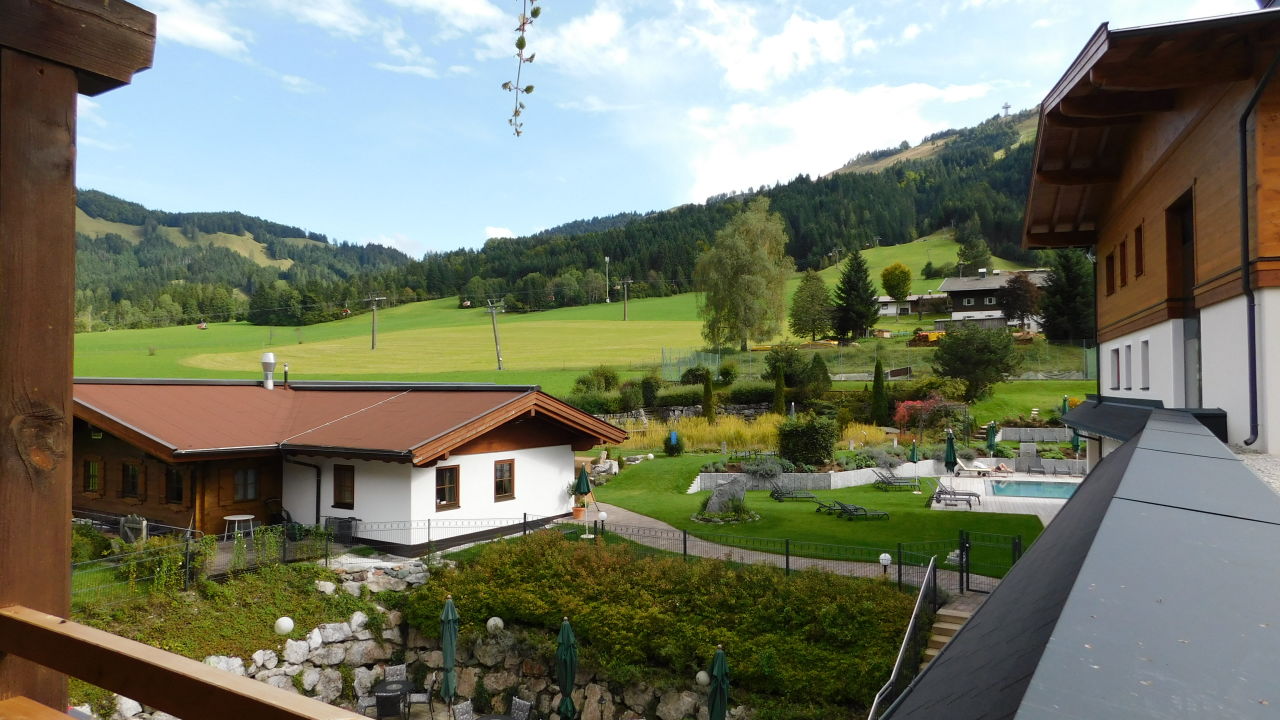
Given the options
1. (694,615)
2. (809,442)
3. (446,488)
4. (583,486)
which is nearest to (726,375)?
(809,442)

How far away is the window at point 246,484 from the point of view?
763 inches

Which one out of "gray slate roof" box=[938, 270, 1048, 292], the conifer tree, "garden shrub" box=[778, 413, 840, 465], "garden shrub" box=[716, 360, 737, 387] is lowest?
"garden shrub" box=[778, 413, 840, 465]

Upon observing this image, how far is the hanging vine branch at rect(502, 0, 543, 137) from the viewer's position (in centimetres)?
466

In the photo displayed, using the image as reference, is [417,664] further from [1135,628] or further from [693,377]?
[693,377]

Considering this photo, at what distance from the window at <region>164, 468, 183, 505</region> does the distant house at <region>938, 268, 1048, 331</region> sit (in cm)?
6999

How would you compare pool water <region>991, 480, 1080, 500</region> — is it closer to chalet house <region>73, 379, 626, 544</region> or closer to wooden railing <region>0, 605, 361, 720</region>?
chalet house <region>73, 379, 626, 544</region>

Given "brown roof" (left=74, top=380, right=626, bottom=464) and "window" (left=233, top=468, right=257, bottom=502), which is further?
"window" (left=233, top=468, right=257, bottom=502)

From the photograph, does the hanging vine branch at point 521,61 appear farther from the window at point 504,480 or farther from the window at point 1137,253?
the window at point 504,480

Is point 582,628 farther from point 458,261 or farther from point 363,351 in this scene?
point 458,261

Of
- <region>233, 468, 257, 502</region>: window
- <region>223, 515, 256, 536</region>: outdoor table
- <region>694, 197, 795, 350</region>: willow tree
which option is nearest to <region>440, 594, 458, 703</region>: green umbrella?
<region>223, 515, 256, 536</region>: outdoor table

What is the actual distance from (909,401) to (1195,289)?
32491 millimetres

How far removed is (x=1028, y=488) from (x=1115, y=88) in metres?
20.9

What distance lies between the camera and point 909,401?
3931 centimetres

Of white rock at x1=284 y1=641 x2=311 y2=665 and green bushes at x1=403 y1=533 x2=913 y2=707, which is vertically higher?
green bushes at x1=403 y1=533 x2=913 y2=707
